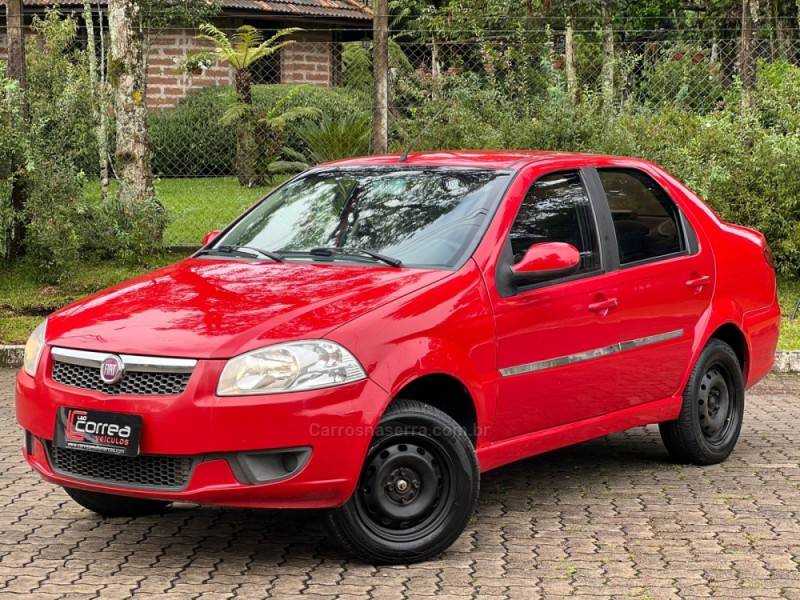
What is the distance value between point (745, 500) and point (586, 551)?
1372 millimetres

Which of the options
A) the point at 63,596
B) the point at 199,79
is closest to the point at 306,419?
the point at 63,596

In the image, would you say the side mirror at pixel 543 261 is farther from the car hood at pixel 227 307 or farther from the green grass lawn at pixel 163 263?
the green grass lawn at pixel 163 263

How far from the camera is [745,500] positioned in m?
7.05

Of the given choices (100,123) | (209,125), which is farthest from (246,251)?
(209,125)

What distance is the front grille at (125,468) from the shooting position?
18.0ft

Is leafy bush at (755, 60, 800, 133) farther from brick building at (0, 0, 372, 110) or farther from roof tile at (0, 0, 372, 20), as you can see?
roof tile at (0, 0, 372, 20)

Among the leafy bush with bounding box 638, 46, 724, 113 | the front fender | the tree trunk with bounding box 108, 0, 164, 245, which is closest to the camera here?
the front fender

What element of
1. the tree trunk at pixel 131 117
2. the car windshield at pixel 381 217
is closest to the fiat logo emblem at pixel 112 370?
the car windshield at pixel 381 217

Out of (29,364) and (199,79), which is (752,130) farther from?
(199,79)

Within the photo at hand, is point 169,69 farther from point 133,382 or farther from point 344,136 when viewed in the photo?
point 133,382

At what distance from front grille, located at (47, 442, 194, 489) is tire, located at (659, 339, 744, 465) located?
3.19 m

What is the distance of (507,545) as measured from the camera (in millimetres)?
6164

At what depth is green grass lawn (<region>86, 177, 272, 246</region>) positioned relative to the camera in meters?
15.8

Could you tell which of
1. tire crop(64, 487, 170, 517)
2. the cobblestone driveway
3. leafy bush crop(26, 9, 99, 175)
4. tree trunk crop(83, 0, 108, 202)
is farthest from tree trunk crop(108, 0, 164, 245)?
tire crop(64, 487, 170, 517)
